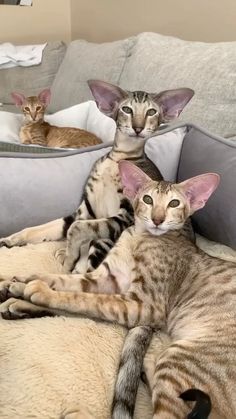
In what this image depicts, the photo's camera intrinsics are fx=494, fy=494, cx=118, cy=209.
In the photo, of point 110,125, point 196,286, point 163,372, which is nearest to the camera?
point 163,372

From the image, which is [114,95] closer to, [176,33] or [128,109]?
[128,109]

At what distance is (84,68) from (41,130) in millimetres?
763

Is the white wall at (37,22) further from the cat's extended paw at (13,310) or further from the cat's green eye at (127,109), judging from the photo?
the cat's extended paw at (13,310)

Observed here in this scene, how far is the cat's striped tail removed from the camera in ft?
2.96

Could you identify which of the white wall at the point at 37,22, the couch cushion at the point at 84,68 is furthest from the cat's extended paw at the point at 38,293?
the white wall at the point at 37,22

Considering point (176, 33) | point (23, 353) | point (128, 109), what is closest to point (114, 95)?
point (128, 109)

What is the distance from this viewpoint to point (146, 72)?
248 centimetres

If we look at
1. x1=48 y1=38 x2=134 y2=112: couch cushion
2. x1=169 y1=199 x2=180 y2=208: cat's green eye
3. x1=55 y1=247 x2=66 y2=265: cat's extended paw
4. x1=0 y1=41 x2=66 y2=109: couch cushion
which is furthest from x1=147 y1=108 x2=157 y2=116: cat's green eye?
x1=0 y1=41 x2=66 y2=109: couch cushion

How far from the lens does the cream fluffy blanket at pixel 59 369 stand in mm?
903

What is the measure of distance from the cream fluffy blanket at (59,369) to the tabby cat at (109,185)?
28cm

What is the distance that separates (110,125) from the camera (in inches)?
81.6

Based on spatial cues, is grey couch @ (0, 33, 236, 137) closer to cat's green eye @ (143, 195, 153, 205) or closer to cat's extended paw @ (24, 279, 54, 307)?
cat's green eye @ (143, 195, 153, 205)

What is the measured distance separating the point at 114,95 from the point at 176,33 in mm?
1626

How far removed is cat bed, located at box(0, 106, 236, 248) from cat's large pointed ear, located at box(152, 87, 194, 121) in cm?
15
